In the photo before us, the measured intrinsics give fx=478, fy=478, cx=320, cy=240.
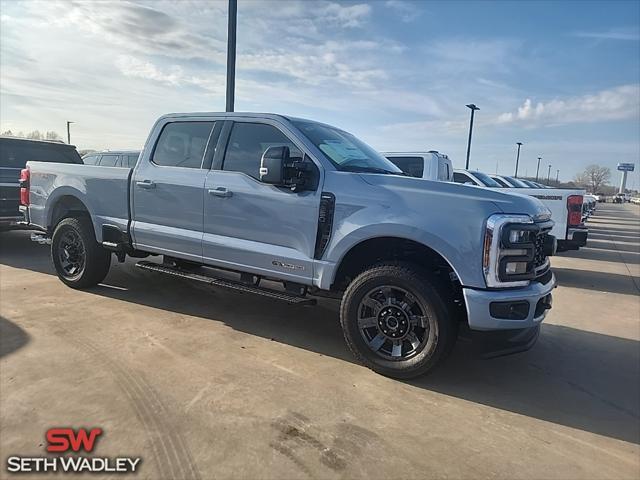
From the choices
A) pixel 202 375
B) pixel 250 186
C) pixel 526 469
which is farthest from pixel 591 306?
pixel 202 375

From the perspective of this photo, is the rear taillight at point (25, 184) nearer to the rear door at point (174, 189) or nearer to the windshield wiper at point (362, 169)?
the rear door at point (174, 189)

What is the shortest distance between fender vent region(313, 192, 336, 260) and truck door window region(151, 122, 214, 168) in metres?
1.56

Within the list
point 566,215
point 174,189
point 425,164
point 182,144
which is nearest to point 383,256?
point 174,189

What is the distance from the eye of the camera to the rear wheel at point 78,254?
5664 mm

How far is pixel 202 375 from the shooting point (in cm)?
364

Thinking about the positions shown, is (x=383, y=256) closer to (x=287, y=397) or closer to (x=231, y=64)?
(x=287, y=397)

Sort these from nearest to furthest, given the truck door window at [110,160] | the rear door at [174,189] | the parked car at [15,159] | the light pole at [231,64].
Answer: the rear door at [174,189] < the parked car at [15,159] < the light pole at [231,64] < the truck door window at [110,160]

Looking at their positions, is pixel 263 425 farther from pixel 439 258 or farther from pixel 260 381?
pixel 439 258

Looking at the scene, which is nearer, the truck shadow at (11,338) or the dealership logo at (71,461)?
the dealership logo at (71,461)

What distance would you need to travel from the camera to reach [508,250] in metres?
3.42

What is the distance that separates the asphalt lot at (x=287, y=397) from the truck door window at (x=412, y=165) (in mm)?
3933

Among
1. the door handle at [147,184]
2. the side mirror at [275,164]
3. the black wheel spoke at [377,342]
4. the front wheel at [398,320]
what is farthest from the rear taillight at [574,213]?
the door handle at [147,184]

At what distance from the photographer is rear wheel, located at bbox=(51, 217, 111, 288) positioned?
5.66m

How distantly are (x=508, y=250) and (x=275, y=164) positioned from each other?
6.38 feet
